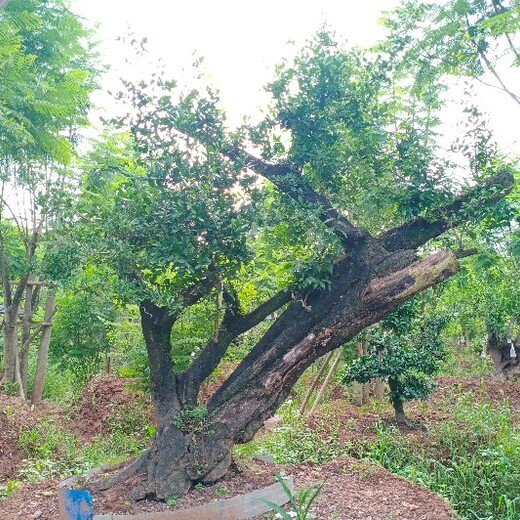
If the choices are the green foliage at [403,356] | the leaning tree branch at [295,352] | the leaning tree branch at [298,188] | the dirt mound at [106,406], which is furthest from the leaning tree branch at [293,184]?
the dirt mound at [106,406]

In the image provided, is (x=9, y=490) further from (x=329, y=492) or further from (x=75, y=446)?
(x=329, y=492)

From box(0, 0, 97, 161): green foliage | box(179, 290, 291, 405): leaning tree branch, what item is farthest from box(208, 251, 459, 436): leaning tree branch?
box(0, 0, 97, 161): green foliage

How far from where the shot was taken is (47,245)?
454 centimetres

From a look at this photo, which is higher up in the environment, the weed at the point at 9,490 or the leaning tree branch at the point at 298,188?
the leaning tree branch at the point at 298,188

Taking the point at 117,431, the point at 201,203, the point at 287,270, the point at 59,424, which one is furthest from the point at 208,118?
the point at 59,424

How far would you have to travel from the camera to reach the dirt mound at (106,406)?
9.56 metres

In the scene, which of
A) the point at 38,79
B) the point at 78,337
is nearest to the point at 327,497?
the point at 38,79

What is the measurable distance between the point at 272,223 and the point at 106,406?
21.7 feet

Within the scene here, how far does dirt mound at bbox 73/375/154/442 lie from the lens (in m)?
9.56

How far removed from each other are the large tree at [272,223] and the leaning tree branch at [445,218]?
0.04 feet

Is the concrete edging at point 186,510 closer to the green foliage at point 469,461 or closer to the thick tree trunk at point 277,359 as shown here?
Answer: the thick tree trunk at point 277,359

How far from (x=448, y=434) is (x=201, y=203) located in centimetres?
425

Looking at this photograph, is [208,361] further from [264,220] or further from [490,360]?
[490,360]

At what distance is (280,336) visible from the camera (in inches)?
193
